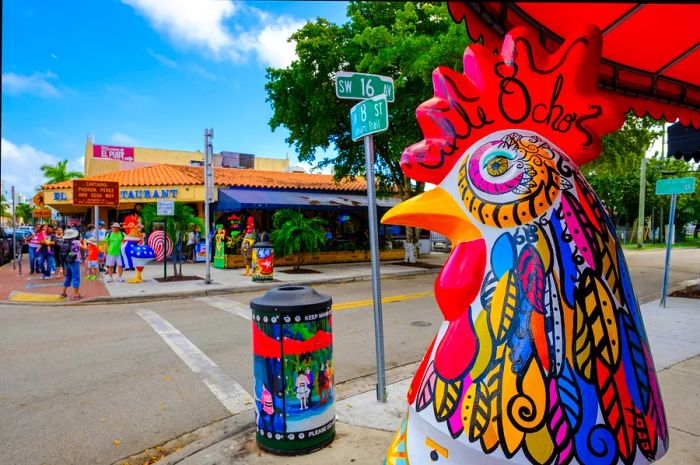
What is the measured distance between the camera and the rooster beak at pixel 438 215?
169 cm

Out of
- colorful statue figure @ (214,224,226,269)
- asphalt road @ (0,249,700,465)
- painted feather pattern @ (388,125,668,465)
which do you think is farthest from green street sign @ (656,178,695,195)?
colorful statue figure @ (214,224,226,269)

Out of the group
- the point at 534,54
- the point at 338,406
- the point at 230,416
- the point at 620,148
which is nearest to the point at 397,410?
the point at 338,406

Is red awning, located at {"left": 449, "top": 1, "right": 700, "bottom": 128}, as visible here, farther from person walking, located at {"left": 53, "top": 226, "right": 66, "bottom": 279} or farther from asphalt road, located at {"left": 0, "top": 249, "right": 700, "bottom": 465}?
person walking, located at {"left": 53, "top": 226, "right": 66, "bottom": 279}

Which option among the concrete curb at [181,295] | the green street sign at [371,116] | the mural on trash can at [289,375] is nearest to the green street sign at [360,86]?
the green street sign at [371,116]

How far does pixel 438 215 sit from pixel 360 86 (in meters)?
2.67

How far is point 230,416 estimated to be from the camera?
413 cm

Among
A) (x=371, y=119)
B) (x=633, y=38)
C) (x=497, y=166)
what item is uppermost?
(x=633, y=38)

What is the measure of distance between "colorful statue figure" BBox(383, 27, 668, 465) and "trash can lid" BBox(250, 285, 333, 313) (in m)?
A: 1.61

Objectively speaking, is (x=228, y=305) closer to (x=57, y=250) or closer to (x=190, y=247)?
(x=57, y=250)

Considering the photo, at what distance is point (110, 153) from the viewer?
114 ft

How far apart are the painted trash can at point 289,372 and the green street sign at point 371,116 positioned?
1582 millimetres

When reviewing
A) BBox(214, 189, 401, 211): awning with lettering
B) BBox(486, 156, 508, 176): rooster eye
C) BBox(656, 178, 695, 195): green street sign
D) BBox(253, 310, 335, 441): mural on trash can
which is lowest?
BBox(253, 310, 335, 441): mural on trash can

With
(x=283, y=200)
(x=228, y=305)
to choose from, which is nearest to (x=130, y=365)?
(x=228, y=305)

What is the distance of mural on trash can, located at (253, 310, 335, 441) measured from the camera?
129 inches
